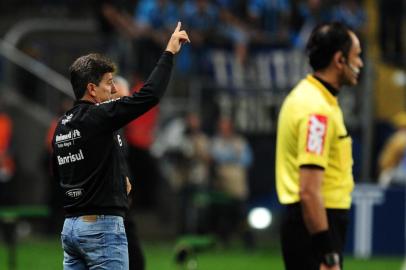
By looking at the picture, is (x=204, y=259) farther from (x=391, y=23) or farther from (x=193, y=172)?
(x=391, y=23)

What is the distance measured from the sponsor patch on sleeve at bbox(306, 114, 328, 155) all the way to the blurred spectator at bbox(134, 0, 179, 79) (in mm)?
12338

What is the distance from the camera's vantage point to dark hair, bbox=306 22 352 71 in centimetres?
704

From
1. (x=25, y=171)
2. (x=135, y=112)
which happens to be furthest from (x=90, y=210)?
(x=25, y=171)

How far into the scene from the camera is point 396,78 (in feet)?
66.5

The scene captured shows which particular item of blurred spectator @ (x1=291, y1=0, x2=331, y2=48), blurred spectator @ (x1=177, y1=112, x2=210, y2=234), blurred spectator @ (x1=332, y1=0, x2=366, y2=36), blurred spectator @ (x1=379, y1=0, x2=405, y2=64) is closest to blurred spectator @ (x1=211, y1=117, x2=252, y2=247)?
blurred spectator @ (x1=177, y1=112, x2=210, y2=234)

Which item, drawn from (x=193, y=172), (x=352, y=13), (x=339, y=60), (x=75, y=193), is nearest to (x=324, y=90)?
(x=339, y=60)

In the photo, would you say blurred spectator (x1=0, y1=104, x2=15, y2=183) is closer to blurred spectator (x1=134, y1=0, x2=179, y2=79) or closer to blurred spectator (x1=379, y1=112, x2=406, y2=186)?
blurred spectator (x1=134, y1=0, x2=179, y2=79)

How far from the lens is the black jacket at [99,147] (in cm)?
674

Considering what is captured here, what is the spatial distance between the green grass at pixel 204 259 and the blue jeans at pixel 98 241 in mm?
8242

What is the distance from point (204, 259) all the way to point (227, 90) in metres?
3.68

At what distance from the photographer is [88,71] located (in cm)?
682

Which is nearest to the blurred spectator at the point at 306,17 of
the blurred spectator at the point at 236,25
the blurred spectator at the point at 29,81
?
the blurred spectator at the point at 236,25

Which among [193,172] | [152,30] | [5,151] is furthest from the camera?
[5,151]

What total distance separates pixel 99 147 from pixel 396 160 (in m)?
12.1
